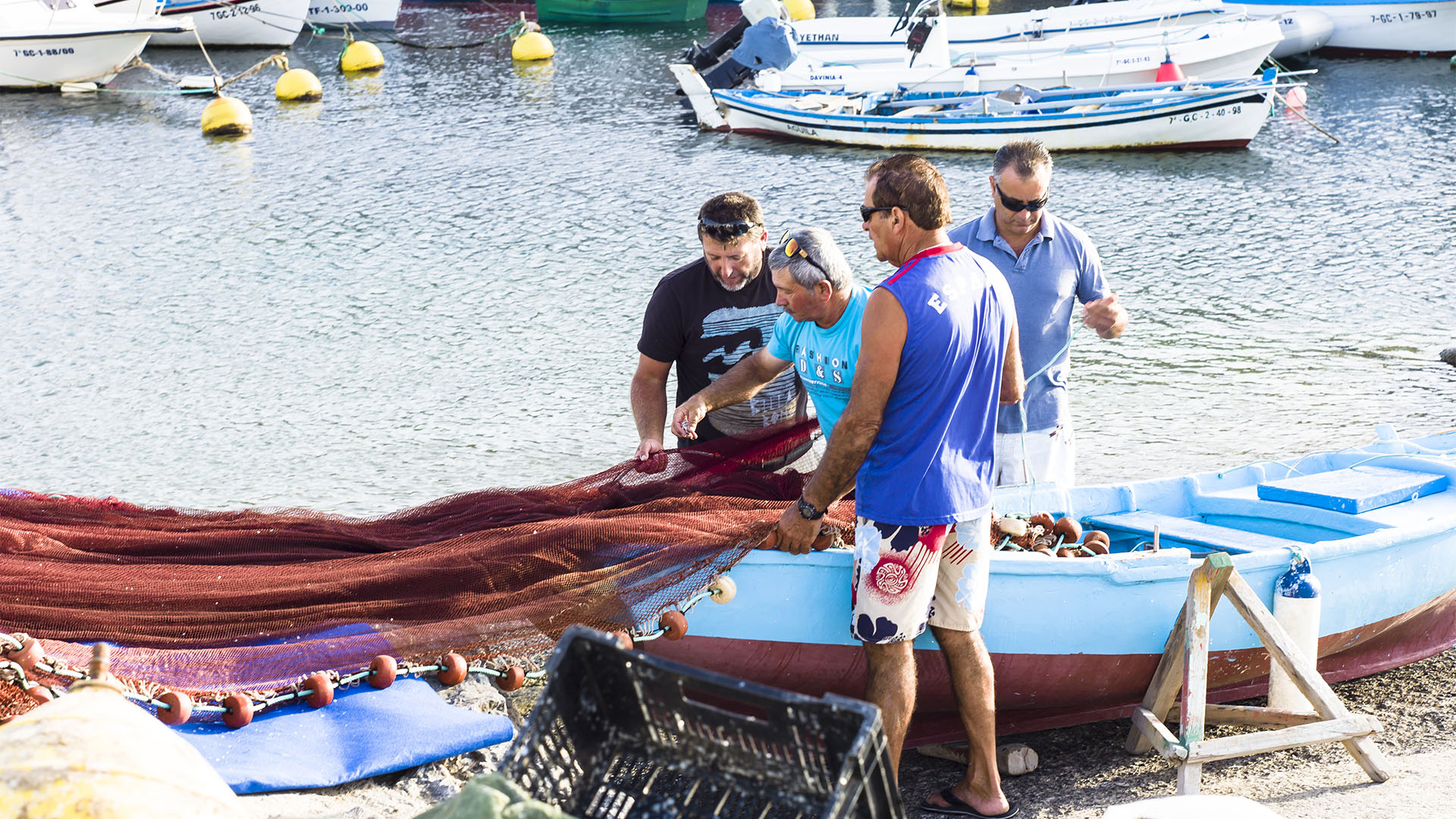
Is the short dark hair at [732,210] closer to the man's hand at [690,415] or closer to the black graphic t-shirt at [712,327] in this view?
the black graphic t-shirt at [712,327]

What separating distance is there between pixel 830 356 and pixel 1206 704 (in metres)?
1.81

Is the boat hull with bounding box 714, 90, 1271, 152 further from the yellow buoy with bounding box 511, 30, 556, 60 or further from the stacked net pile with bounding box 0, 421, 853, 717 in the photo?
the stacked net pile with bounding box 0, 421, 853, 717

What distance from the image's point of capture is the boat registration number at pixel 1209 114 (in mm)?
15922

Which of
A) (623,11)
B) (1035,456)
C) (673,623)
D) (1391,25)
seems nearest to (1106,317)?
(1035,456)

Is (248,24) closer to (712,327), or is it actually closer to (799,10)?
(799,10)

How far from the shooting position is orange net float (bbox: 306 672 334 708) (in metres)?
4.02

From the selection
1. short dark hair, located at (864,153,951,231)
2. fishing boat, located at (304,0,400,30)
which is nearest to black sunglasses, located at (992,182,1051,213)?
short dark hair, located at (864,153,951,231)

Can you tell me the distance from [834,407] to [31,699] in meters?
2.51

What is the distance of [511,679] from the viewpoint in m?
4.12

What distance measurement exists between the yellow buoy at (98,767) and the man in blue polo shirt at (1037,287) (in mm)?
3429

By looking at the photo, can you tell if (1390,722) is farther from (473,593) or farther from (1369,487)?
(473,593)

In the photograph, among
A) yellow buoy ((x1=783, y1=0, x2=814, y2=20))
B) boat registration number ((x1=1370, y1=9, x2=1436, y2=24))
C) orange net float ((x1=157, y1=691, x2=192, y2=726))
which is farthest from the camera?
yellow buoy ((x1=783, y1=0, x2=814, y2=20))

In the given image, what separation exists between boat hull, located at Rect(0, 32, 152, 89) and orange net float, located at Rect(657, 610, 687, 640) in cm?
2227

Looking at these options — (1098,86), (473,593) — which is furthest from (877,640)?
(1098,86)
